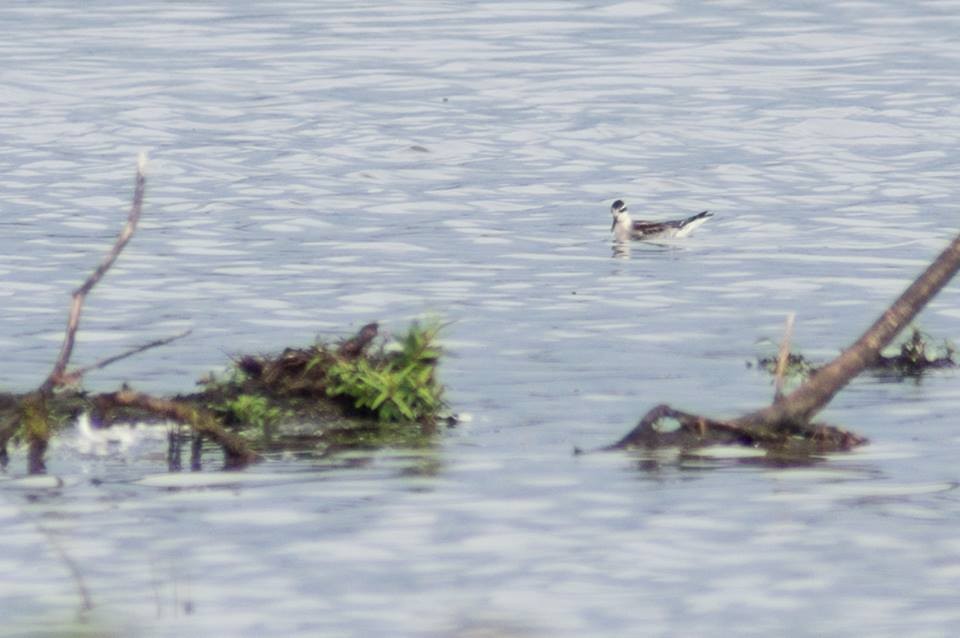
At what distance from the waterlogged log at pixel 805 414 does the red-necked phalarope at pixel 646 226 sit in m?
11.5

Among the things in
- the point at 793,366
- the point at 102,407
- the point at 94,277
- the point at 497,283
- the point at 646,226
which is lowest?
the point at 102,407

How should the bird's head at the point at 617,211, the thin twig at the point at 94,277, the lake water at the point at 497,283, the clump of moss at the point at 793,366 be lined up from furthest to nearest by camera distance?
the bird's head at the point at 617,211, the clump of moss at the point at 793,366, the thin twig at the point at 94,277, the lake water at the point at 497,283

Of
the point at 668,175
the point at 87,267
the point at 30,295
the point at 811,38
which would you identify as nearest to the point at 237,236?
the point at 87,267

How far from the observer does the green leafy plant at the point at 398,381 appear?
14820mm

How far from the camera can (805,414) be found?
14.1 metres

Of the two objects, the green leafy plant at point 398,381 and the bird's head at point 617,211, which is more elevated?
the bird's head at point 617,211

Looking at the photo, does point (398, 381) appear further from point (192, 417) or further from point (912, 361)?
point (912, 361)

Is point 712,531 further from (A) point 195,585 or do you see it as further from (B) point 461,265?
(B) point 461,265

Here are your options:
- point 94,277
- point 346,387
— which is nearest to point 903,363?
point 346,387

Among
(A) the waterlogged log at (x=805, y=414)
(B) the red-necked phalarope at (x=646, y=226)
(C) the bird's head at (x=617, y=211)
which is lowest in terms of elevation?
(A) the waterlogged log at (x=805, y=414)

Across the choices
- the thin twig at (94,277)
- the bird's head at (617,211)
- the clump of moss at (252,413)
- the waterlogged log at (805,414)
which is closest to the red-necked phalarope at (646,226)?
the bird's head at (617,211)

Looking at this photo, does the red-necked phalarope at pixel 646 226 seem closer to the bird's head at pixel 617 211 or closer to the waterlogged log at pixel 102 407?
the bird's head at pixel 617 211

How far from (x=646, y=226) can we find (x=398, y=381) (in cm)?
1132

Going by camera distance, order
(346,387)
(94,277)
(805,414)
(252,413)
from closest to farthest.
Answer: (94,277)
(805,414)
(252,413)
(346,387)
